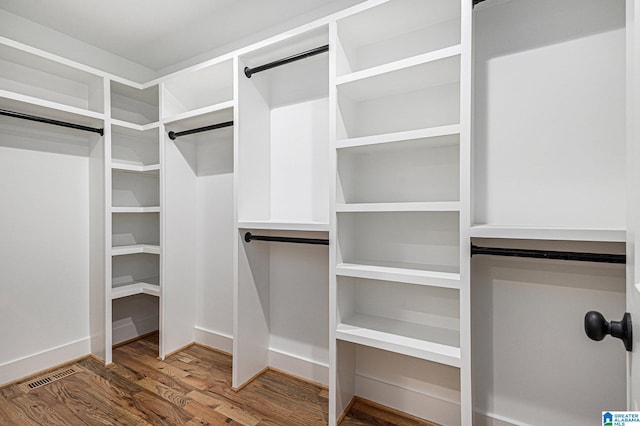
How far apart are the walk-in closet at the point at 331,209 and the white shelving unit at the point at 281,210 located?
17 mm

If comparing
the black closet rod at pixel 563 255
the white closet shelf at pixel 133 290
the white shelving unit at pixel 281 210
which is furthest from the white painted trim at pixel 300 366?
the black closet rod at pixel 563 255

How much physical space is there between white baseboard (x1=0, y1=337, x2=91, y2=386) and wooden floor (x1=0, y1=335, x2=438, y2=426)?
0.09 m

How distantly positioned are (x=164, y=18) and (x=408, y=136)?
199cm

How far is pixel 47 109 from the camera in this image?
2.14m

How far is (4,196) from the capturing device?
215 cm

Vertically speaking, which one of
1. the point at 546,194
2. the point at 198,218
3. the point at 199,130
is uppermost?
the point at 199,130

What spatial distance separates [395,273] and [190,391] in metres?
1.56

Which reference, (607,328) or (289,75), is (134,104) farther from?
(607,328)

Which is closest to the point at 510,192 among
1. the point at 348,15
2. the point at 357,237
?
the point at 357,237

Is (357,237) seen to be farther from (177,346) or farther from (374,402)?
(177,346)

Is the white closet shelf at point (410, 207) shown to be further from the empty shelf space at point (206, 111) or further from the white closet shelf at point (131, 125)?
the white closet shelf at point (131, 125)

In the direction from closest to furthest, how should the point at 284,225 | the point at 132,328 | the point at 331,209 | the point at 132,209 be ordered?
1. the point at 331,209
2. the point at 284,225
3. the point at 132,209
4. the point at 132,328

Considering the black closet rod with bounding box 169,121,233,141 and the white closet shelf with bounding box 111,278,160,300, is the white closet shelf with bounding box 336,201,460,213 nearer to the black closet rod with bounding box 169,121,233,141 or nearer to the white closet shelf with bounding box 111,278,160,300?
the black closet rod with bounding box 169,121,233,141


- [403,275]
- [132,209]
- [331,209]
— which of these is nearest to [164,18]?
[132,209]
